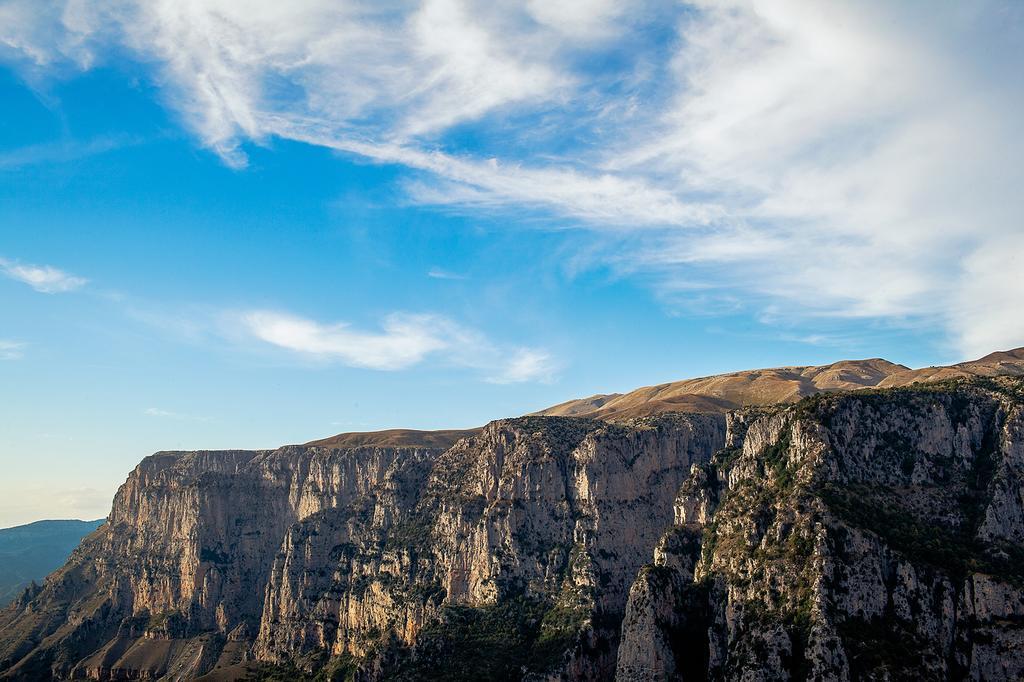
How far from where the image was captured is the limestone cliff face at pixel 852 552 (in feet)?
411

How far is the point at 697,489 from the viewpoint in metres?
178

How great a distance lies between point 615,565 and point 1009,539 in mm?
78788

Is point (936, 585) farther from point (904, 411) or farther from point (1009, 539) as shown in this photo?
point (904, 411)

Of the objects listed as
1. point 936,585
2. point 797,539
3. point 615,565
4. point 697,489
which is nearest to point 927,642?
point 936,585

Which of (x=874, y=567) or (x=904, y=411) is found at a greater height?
(x=904, y=411)

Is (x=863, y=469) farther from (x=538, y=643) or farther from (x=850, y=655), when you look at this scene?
(x=538, y=643)

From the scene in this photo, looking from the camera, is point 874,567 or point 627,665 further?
point 627,665

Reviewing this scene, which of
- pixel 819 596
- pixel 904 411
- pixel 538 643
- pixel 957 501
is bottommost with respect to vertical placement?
pixel 538 643

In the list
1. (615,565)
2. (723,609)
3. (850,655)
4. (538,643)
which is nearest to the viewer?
(850,655)

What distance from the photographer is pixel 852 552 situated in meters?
134

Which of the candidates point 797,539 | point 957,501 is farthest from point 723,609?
point 957,501

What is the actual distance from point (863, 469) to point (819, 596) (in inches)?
1313

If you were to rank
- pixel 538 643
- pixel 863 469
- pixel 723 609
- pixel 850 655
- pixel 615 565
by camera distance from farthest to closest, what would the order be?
pixel 615 565 < pixel 538 643 < pixel 863 469 < pixel 723 609 < pixel 850 655

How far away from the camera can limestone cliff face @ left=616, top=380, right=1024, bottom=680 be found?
125 m
